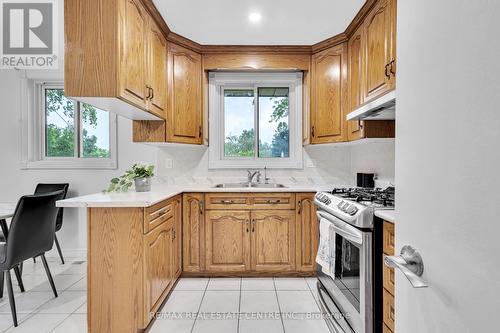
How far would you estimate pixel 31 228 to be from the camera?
2.02 m

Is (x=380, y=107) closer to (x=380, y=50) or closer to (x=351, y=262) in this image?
(x=380, y=50)

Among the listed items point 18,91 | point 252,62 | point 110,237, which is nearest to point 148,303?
point 110,237

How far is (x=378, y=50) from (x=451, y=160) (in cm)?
184

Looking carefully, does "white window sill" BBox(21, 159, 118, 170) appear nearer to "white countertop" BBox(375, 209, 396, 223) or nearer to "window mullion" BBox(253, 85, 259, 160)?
"window mullion" BBox(253, 85, 259, 160)

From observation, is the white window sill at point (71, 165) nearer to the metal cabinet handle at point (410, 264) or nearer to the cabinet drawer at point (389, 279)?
the cabinet drawer at point (389, 279)

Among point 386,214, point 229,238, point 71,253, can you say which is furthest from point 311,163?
point 71,253

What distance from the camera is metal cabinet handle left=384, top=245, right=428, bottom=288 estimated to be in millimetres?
557

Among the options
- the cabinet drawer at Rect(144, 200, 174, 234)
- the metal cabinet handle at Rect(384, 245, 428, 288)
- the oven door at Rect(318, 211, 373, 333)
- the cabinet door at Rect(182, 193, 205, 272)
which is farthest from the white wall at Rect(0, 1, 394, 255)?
the metal cabinet handle at Rect(384, 245, 428, 288)

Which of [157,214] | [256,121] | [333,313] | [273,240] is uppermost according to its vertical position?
[256,121]

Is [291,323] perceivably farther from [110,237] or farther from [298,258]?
[110,237]

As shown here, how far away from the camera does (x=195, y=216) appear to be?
8.71 ft

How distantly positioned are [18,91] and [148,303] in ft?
10.1

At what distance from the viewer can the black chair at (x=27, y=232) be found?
6.17ft

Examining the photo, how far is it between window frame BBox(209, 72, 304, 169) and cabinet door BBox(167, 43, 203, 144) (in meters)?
Answer: 0.32
